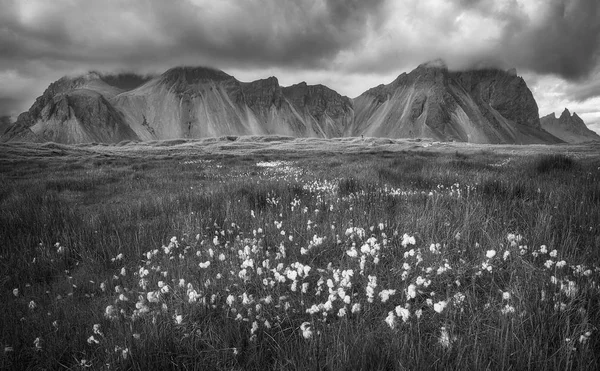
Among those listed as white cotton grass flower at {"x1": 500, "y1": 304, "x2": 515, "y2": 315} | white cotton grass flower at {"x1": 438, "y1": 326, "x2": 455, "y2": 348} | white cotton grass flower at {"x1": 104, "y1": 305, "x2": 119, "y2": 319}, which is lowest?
white cotton grass flower at {"x1": 104, "y1": 305, "x2": 119, "y2": 319}

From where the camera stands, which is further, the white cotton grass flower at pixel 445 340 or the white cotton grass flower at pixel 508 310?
the white cotton grass flower at pixel 508 310

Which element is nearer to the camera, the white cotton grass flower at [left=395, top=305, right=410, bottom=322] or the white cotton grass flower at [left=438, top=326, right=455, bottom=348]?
the white cotton grass flower at [left=438, top=326, right=455, bottom=348]

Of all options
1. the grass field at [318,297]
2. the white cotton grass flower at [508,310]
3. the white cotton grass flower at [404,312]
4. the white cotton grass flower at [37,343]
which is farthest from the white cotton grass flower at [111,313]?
the white cotton grass flower at [508,310]

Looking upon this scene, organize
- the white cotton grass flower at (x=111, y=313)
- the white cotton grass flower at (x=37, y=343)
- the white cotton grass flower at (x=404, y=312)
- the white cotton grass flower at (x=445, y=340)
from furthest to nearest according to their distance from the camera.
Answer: the white cotton grass flower at (x=111, y=313)
the white cotton grass flower at (x=37, y=343)
the white cotton grass flower at (x=404, y=312)
the white cotton grass flower at (x=445, y=340)

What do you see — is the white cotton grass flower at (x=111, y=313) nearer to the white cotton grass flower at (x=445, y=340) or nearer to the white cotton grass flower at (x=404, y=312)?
the white cotton grass flower at (x=404, y=312)

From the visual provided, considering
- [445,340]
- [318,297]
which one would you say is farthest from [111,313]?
[445,340]

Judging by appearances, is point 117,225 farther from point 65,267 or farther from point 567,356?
point 567,356

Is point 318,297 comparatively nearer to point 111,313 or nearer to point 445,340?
point 445,340

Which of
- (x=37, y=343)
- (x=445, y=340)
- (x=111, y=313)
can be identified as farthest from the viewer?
(x=111, y=313)

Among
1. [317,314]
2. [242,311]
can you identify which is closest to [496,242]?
[317,314]

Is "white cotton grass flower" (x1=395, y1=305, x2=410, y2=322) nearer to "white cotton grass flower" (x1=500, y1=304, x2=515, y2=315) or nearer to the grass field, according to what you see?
the grass field

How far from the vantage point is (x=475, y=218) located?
13.9 ft

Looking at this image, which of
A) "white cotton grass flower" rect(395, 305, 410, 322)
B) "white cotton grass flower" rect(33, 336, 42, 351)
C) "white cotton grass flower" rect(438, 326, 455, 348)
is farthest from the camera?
"white cotton grass flower" rect(33, 336, 42, 351)

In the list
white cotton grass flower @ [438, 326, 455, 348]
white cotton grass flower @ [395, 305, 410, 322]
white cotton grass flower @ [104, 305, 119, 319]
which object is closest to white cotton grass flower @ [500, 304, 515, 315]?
white cotton grass flower @ [438, 326, 455, 348]
